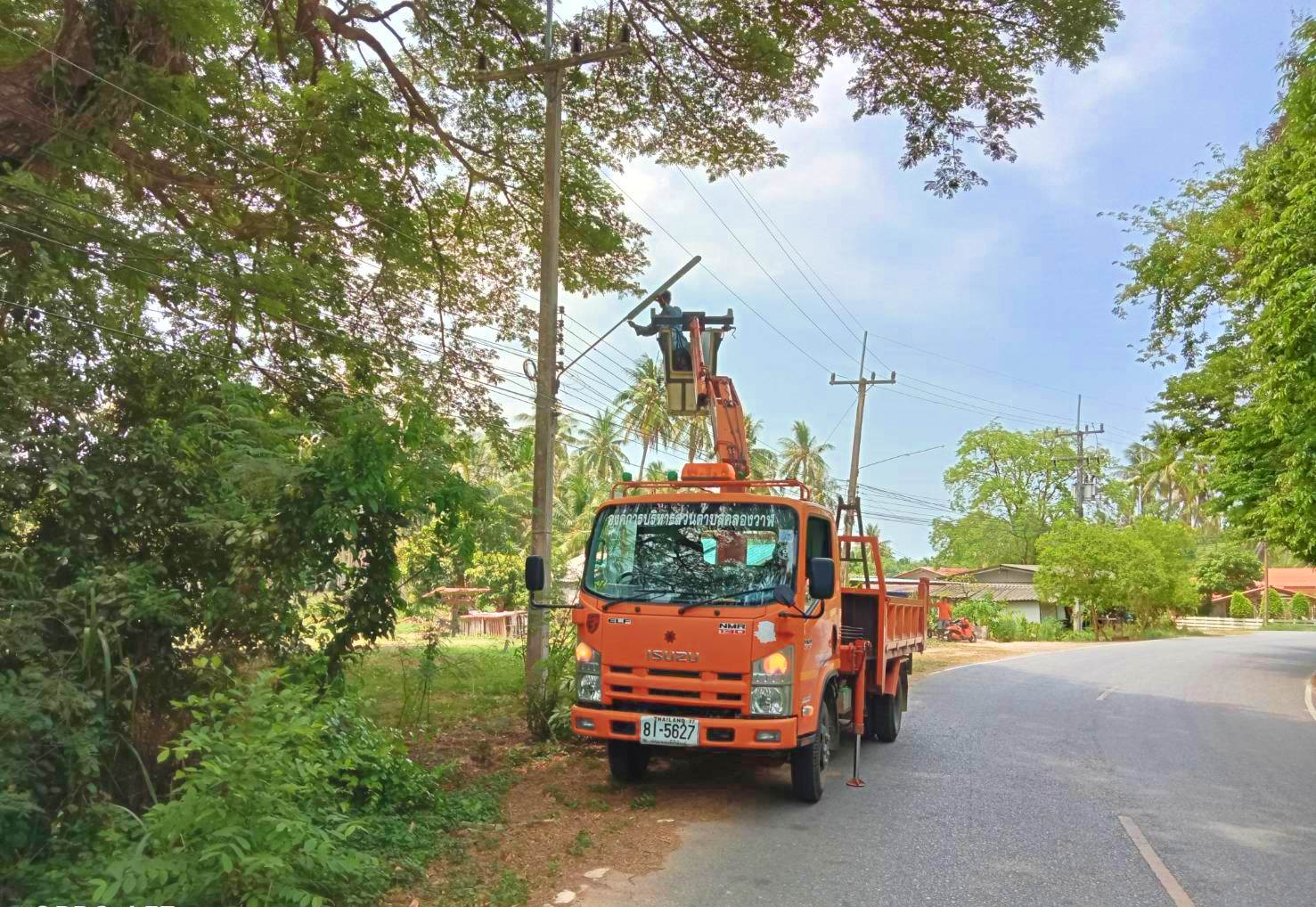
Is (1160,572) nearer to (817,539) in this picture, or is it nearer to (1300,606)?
(1300,606)

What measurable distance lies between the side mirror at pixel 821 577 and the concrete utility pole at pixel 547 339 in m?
4.17

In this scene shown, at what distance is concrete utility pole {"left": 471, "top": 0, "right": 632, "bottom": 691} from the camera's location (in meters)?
10.0

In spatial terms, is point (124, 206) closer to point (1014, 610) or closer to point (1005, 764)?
point (1005, 764)

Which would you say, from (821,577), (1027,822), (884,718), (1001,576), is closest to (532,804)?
(821,577)

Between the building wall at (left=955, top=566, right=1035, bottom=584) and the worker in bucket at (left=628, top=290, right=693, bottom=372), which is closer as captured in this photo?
the worker in bucket at (left=628, top=290, right=693, bottom=372)

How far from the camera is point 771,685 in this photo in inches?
257

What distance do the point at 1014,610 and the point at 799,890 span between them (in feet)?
167

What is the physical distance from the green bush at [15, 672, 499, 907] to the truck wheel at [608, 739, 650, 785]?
7.75 feet

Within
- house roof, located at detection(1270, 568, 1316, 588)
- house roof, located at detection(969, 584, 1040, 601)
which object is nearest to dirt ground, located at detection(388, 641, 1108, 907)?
house roof, located at detection(969, 584, 1040, 601)

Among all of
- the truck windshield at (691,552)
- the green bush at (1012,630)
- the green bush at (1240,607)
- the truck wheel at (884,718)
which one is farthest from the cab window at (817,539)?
the green bush at (1240,607)

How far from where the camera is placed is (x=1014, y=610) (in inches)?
2023

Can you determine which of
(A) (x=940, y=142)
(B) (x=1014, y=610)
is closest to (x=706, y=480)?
(A) (x=940, y=142)

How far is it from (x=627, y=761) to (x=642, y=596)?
158 centimetres

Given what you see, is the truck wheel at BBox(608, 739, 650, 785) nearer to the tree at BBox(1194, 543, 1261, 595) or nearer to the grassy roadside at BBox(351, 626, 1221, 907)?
the grassy roadside at BBox(351, 626, 1221, 907)
